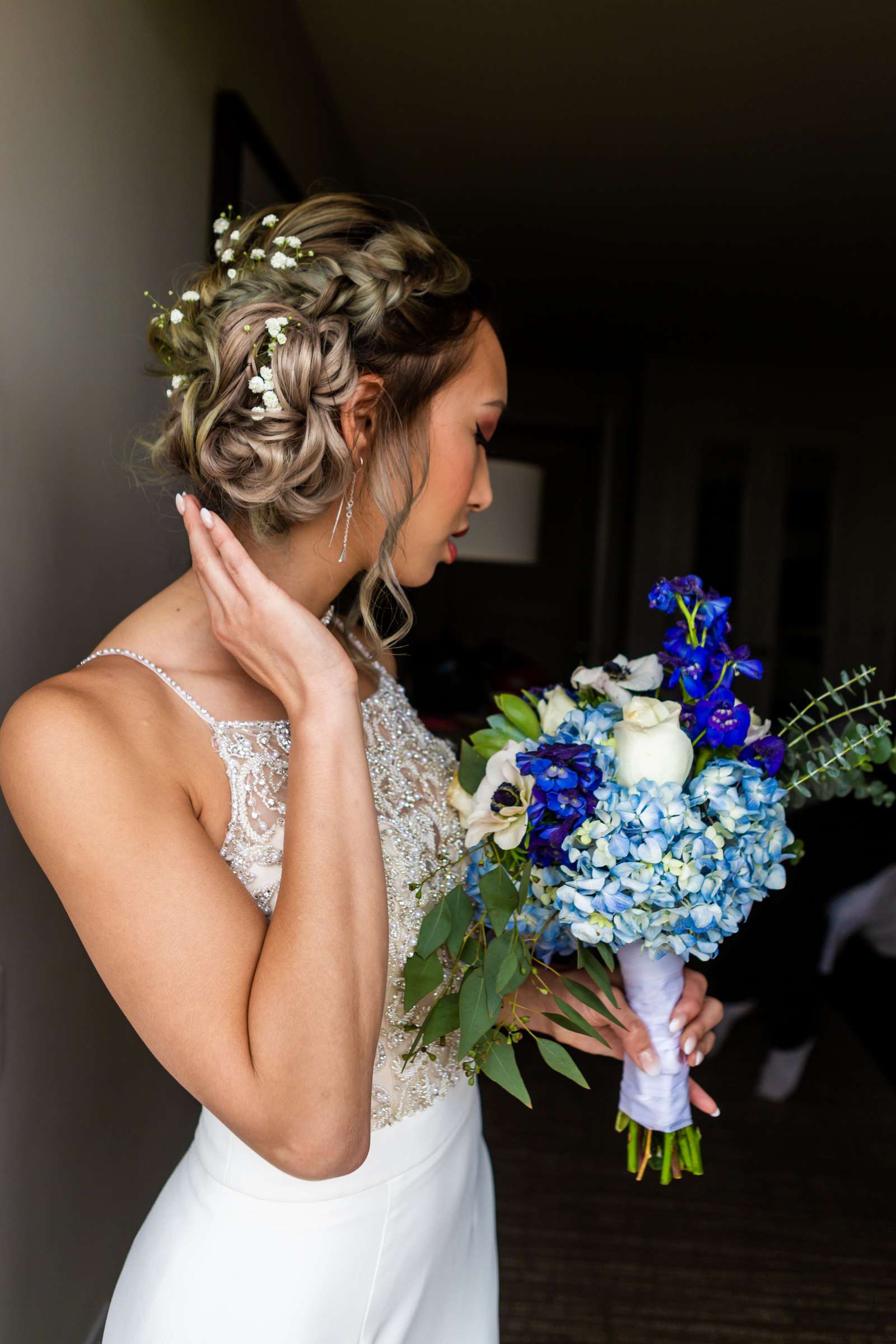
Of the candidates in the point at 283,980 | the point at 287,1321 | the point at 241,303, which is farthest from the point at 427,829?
the point at 241,303

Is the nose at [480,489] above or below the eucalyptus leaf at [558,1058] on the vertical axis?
above

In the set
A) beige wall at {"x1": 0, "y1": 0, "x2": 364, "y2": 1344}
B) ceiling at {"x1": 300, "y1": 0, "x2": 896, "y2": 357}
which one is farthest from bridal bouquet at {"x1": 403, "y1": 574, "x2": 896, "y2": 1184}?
ceiling at {"x1": 300, "y1": 0, "x2": 896, "y2": 357}

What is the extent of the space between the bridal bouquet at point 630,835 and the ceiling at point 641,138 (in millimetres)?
1294

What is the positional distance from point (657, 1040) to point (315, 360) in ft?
2.75

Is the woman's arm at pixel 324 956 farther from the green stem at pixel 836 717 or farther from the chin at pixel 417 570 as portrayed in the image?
the green stem at pixel 836 717

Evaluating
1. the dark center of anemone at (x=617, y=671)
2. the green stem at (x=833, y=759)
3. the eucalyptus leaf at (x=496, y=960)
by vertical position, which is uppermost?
the dark center of anemone at (x=617, y=671)

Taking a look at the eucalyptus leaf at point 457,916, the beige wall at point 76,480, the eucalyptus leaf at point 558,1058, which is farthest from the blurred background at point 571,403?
the eucalyptus leaf at point 558,1058

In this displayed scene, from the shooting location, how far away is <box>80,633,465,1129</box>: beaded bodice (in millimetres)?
1035

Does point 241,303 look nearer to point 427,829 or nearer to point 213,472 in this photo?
point 213,472

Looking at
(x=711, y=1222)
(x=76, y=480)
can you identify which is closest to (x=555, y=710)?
(x=76, y=480)

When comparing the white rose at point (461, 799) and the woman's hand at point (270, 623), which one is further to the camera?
the white rose at point (461, 799)

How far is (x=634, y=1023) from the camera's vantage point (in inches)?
44.4

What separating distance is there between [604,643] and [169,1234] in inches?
216

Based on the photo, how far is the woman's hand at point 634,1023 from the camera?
1.13 meters
